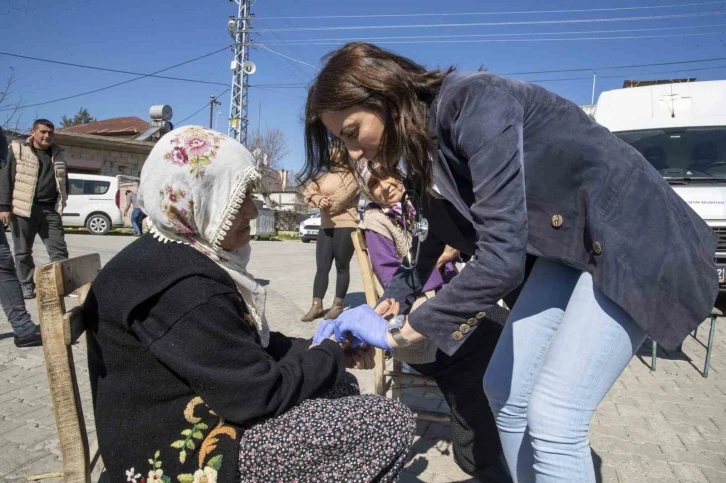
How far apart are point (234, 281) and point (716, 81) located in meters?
7.18

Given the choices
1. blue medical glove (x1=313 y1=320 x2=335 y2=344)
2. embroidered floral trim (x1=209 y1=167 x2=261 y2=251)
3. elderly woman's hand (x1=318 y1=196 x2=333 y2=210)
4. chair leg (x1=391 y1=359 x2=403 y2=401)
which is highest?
embroidered floral trim (x1=209 y1=167 x2=261 y2=251)

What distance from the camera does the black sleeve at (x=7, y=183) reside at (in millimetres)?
5258

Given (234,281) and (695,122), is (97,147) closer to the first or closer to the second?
(695,122)

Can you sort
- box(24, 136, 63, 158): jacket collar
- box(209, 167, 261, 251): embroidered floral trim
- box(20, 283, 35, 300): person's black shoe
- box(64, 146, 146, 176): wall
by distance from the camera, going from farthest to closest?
box(64, 146, 146, 176): wall, box(20, 283, 35, 300): person's black shoe, box(24, 136, 63, 158): jacket collar, box(209, 167, 261, 251): embroidered floral trim

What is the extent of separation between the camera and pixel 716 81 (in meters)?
6.76

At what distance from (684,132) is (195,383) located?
6786 millimetres

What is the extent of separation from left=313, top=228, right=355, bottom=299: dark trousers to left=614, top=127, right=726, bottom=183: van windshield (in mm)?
3538

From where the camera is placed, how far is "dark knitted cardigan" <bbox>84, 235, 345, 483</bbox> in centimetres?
139

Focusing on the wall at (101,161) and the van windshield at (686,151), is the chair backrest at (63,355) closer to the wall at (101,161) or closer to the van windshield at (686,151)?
the van windshield at (686,151)

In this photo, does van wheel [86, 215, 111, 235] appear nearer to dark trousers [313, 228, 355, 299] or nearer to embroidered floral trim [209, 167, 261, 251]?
dark trousers [313, 228, 355, 299]

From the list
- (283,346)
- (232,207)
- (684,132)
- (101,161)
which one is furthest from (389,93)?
(101,161)

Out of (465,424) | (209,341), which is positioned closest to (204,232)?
(209,341)

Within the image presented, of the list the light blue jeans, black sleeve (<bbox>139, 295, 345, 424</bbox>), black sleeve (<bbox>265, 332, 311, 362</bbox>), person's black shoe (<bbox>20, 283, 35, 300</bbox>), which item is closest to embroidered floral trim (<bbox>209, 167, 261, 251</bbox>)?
black sleeve (<bbox>139, 295, 345, 424</bbox>)

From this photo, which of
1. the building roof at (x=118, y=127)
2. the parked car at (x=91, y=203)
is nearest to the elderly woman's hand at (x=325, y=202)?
the parked car at (x=91, y=203)
